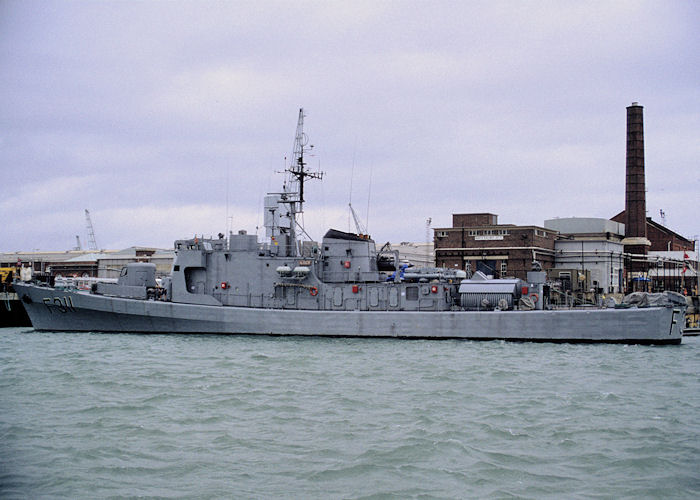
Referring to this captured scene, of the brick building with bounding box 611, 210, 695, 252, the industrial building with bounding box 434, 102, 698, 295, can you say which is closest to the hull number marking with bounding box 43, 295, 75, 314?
the industrial building with bounding box 434, 102, 698, 295

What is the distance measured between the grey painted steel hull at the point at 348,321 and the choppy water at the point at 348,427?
5.21m

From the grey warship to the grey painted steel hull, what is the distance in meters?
0.05

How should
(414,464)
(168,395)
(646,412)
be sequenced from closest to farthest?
(414,464) → (646,412) → (168,395)

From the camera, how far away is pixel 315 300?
→ 2933 cm

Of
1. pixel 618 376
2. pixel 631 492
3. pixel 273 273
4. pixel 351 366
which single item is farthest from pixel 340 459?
pixel 273 273

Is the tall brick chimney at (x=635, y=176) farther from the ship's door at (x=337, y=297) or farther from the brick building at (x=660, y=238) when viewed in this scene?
the ship's door at (x=337, y=297)

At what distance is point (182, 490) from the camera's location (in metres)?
8.66

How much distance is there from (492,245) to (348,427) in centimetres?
4493

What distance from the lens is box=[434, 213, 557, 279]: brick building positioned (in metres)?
53.5

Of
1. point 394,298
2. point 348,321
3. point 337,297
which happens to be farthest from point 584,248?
point 348,321

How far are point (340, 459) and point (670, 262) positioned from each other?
61726 millimetres

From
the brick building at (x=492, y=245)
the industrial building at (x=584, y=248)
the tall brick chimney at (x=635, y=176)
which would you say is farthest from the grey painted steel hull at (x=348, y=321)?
the tall brick chimney at (x=635, y=176)

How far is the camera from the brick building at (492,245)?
176ft

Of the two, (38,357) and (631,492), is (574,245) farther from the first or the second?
(631,492)
